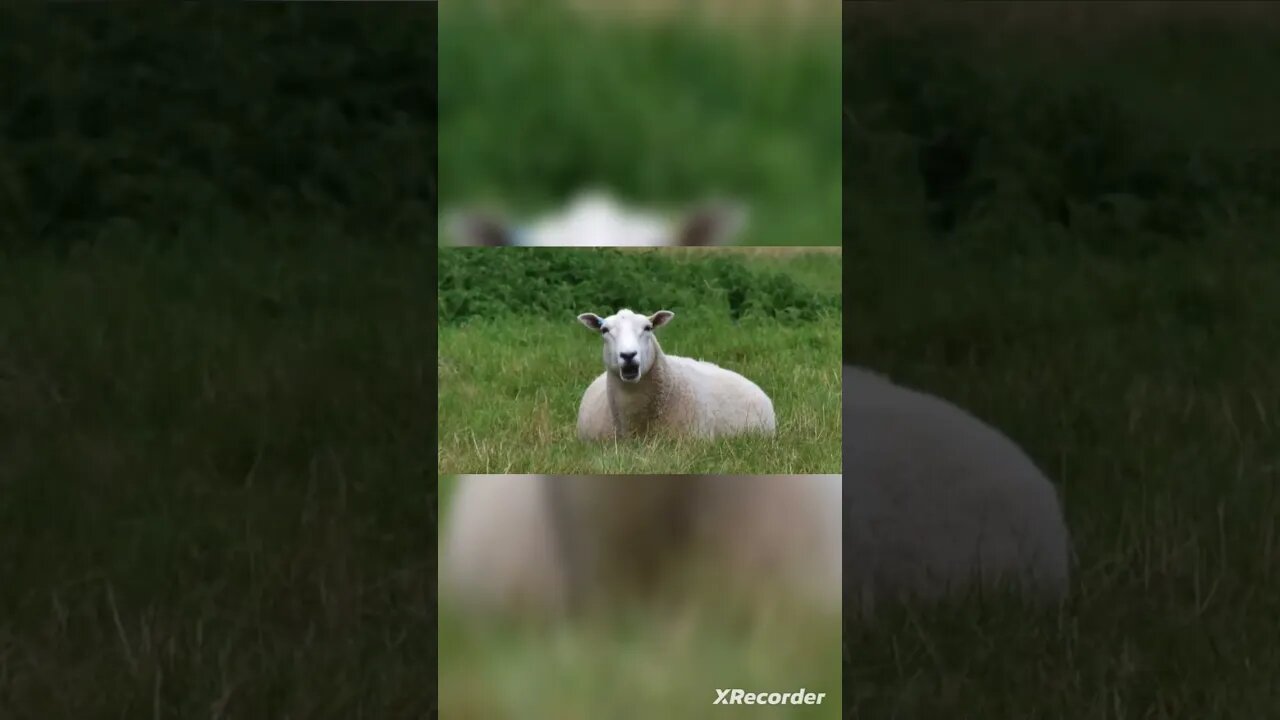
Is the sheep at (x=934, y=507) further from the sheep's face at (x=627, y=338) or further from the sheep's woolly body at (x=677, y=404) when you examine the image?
the sheep's face at (x=627, y=338)

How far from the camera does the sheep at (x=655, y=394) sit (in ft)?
9.72

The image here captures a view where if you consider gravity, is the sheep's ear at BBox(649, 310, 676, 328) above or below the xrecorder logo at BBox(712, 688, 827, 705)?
above

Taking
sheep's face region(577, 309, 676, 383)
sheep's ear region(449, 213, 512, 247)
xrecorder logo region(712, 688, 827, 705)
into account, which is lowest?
xrecorder logo region(712, 688, 827, 705)

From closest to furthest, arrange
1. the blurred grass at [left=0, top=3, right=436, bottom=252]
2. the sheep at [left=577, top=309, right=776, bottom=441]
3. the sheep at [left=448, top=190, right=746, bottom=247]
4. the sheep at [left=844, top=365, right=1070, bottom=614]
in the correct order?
the sheep at [left=448, top=190, right=746, bottom=247]
the sheep at [left=577, top=309, right=776, bottom=441]
the sheep at [left=844, top=365, right=1070, bottom=614]
the blurred grass at [left=0, top=3, right=436, bottom=252]

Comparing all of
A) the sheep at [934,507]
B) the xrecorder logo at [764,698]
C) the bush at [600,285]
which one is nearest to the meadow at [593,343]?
the bush at [600,285]

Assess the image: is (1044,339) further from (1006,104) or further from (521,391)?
(521,391)

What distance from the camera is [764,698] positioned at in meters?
2.90

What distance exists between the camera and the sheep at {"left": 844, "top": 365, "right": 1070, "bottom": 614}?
125 inches

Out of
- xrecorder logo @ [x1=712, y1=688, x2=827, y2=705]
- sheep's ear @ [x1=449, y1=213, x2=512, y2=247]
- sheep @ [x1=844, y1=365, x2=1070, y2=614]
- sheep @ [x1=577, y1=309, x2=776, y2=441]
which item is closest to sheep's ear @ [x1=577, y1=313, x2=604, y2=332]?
sheep @ [x1=577, y1=309, x2=776, y2=441]

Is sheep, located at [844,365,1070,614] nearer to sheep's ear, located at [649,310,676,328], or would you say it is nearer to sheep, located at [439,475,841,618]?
sheep, located at [439,475,841,618]

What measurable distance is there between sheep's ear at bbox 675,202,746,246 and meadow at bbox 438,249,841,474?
0.10 ft

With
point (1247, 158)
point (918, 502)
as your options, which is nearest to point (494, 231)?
point (918, 502)

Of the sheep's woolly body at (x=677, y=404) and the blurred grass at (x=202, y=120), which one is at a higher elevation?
the blurred grass at (x=202, y=120)

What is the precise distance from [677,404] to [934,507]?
0.66 metres
